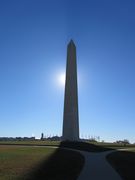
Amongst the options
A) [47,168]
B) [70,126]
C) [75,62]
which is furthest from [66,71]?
[47,168]

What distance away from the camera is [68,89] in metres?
68.2

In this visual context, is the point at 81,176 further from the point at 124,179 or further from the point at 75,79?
the point at 75,79

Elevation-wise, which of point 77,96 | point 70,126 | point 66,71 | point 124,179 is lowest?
point 124,179

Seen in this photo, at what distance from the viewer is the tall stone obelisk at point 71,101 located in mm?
68188

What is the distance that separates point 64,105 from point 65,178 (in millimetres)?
52501

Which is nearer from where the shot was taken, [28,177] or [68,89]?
[28,177]

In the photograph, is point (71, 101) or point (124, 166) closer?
point (124, 166)

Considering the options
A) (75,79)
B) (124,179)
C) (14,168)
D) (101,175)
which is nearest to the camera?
(124,179)

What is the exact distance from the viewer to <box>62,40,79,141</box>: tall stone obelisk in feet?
224

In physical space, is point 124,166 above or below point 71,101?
below

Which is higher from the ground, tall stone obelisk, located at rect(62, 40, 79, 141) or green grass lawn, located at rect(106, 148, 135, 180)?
tall stone obelisk, located at rect(62, 40, 79, 141)

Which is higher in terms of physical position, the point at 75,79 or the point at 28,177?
the point at 75,79

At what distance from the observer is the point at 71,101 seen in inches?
2689

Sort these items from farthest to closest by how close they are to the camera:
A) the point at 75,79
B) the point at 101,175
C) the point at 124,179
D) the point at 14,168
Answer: the point at 75,79 → the point at 14,168 → the point at 101,175 → the point at 124,179
